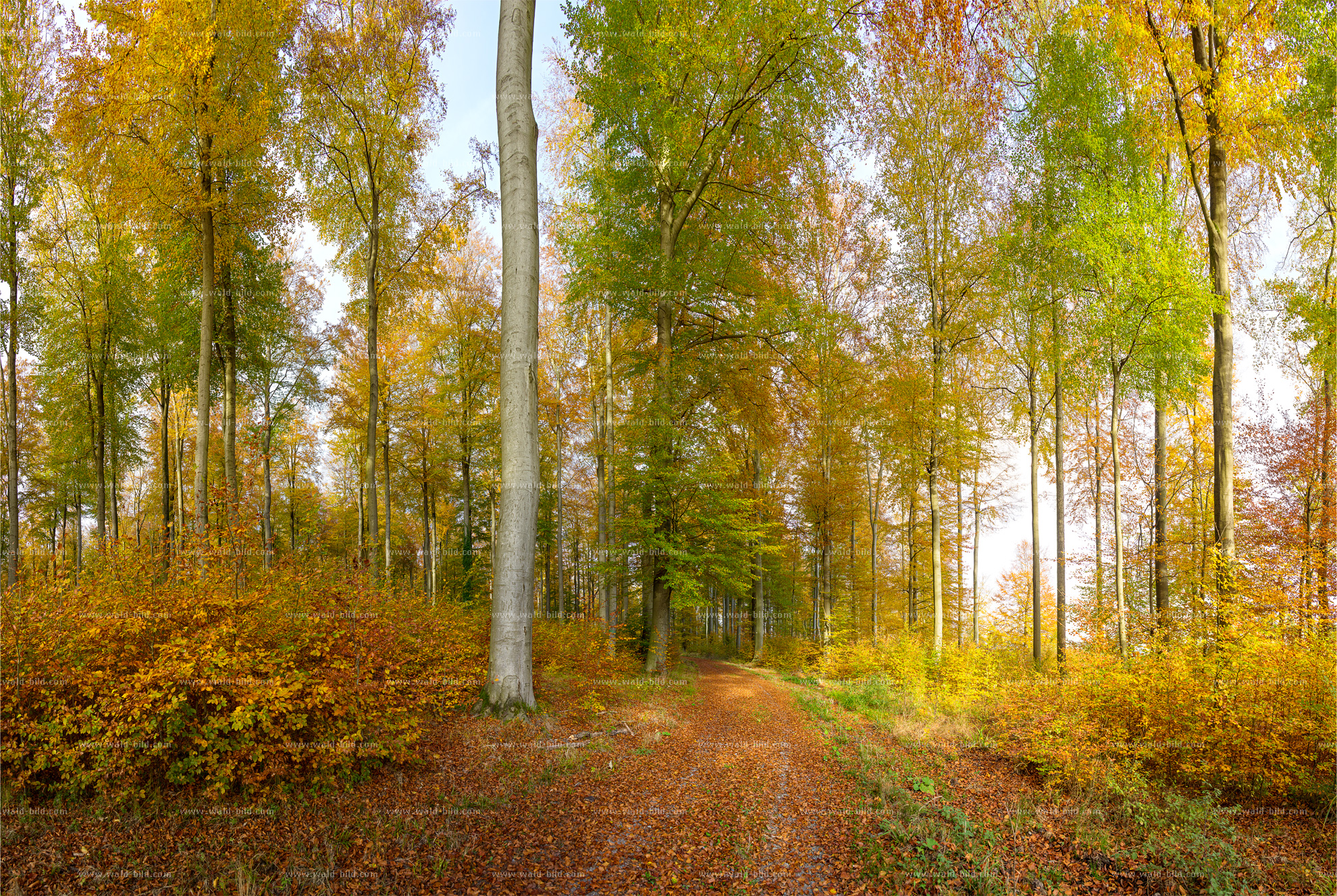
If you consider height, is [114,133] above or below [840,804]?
above

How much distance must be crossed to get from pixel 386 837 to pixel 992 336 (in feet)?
48.1

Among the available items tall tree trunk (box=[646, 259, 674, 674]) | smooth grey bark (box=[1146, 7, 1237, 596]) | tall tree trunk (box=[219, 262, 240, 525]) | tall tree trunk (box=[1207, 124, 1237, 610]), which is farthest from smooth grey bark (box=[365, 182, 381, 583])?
tall tree trunk (box=[1207, 124, 1237, 610])

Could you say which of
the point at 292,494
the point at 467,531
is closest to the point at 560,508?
the point at 467,531

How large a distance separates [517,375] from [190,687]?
14.2 feet

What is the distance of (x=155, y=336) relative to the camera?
1691cm

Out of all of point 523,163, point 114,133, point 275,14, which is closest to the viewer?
point 523,163

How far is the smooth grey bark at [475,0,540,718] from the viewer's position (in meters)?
7.12

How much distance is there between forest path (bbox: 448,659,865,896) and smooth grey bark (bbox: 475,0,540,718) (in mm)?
1465

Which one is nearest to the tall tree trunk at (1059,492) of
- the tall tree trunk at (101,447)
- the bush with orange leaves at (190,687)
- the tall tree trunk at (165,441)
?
the bush with orange leaves at (190,687)

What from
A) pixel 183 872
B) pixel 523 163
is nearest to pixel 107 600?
pixel 183 872

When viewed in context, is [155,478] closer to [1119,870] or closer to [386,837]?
[386,837]

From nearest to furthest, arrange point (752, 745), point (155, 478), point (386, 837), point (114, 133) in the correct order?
1. point (386, 837)
2. point (752, 745)
3. point (114, 133)
4. point (155, 478)

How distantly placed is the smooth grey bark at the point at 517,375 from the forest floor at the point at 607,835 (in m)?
0.80

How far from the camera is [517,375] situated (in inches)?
289
